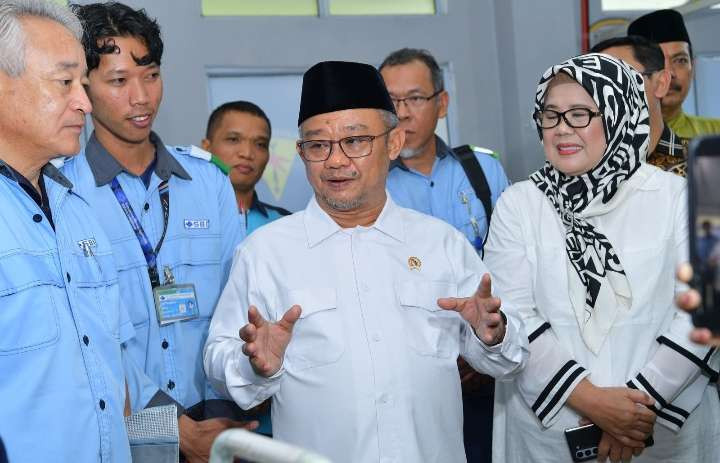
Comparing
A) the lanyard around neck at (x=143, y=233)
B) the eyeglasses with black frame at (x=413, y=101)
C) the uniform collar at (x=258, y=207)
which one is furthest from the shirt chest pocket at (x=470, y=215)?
the lanyard around neck at (x=143, y=233)

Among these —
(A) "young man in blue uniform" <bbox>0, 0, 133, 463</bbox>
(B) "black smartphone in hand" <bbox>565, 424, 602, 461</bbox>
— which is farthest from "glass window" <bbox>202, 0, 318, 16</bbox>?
(B) "black smartphone in hand" <bbox>565, 424, 602, 461</bbox>

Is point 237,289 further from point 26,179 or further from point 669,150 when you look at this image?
point 669,150

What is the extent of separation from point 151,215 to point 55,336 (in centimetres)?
77

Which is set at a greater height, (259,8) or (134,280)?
(259,8)

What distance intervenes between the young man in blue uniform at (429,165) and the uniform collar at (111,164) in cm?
87

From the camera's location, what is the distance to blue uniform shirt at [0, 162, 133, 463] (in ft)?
6.28

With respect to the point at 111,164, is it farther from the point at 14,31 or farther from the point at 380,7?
the point at 380,7

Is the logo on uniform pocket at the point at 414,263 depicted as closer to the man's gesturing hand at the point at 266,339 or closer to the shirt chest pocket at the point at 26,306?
the man's gesturing hand at the point at 266,339

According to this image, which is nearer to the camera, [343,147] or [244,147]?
[343,147]

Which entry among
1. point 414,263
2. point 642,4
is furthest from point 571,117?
point 642,4

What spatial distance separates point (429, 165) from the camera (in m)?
3.44

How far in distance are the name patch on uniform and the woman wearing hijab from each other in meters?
0.85

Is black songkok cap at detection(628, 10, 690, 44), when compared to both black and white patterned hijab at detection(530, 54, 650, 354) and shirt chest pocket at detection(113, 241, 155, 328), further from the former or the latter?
shirt chest pocket at detection(113, 241, 155, 328)

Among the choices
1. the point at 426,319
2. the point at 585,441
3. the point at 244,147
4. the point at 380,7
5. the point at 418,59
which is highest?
the point at 380,7
